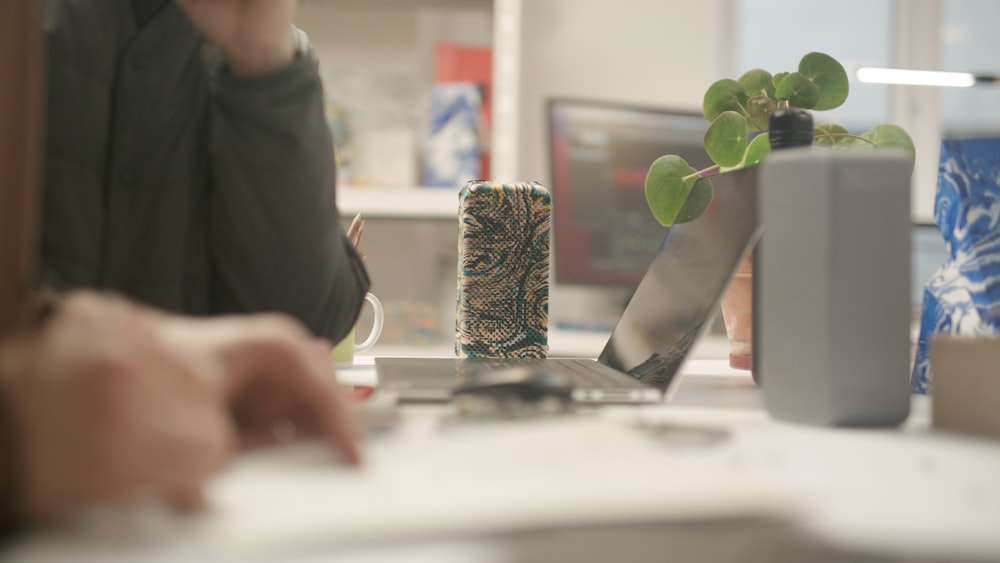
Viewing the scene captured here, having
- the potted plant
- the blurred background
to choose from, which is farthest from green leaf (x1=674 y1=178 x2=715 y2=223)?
the blurred background

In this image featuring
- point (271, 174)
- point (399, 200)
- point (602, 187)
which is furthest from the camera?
point (602, 187)

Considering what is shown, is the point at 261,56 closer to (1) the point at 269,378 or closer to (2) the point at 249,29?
(2) the point at 249,29

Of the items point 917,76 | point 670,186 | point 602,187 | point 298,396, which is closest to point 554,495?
point 298,396

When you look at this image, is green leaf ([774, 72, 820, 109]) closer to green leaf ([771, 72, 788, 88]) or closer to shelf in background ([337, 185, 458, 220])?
green leaf ([771, 72, 788, 88])

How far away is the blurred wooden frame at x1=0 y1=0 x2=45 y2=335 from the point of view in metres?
0.27

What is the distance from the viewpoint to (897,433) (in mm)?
440

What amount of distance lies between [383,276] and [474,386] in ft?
5.89

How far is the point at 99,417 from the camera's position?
232 mm

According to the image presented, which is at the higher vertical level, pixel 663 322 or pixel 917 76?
pixel 917 76

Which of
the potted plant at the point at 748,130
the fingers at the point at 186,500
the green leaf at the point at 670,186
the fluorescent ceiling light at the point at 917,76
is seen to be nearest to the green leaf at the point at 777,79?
the potted plant at the point at 748,130

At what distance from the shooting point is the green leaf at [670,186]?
71cm

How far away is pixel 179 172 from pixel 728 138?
449 millimetres

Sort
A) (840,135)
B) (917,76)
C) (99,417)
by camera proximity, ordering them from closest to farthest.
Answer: (99,417) < (840,135) < (917,76)

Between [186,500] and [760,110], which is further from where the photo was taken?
[760,110]
